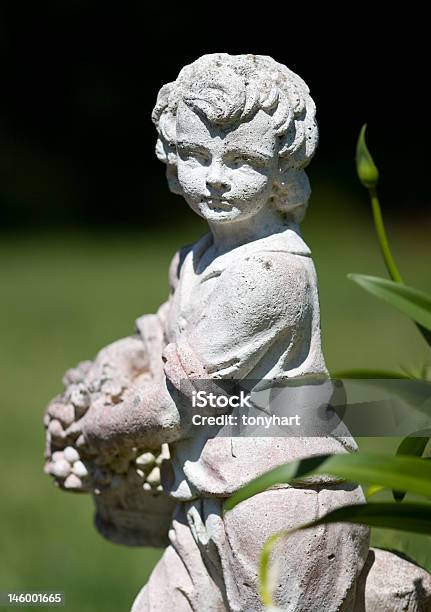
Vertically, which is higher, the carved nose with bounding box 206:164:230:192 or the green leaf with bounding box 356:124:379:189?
the carved nose with bounding box 206:164:230:192

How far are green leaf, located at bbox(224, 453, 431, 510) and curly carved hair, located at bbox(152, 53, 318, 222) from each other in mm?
603

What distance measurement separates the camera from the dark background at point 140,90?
10.2 meters

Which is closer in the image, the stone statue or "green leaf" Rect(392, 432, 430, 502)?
the stone statue

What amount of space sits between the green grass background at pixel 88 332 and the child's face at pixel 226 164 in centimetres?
160

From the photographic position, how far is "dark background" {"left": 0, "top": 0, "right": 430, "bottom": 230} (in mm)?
10156

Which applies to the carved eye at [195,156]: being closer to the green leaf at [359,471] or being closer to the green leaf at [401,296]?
the green leaf at [401,296]

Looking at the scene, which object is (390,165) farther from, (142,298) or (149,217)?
(142,298)

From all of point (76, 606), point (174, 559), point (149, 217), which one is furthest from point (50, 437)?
point (149, 217)

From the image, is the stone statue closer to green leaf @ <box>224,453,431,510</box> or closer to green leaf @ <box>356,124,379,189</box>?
green leaf @ <box>224,453,431,510</box>

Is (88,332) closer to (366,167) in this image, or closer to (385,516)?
(366,167)

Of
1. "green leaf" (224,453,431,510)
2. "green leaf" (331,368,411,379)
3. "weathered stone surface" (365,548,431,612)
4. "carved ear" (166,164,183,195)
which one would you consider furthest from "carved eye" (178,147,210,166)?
"weathered stone surface" (365,548,431,612)

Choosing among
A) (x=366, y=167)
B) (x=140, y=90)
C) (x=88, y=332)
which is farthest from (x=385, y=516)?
(x=140, y=90)

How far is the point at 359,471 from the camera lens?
2113 mm

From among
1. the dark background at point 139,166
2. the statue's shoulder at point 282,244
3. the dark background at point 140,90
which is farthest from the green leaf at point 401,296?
the dark background at point 140,90
